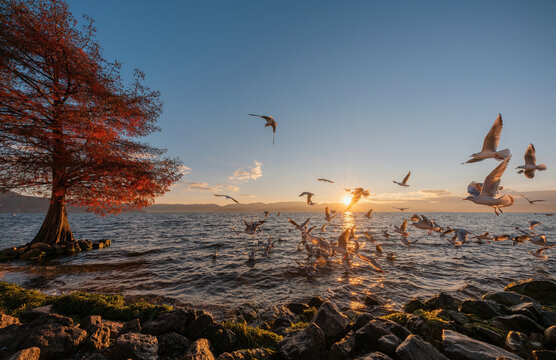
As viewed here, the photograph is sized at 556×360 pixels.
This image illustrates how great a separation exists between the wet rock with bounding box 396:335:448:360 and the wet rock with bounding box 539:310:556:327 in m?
4.99

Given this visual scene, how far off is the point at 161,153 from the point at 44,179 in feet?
23.6

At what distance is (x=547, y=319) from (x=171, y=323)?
32.5ft

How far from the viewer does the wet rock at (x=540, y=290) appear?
316 inches

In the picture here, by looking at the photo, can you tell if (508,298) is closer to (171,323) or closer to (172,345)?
(172,345)

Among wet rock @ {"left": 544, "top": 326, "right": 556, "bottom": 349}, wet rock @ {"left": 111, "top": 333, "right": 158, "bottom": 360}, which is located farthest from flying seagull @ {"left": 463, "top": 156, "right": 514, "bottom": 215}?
wet rock @ {"left": 111, "top": 333, "right": 158, "bottom": 360}

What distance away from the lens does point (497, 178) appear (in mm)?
5859

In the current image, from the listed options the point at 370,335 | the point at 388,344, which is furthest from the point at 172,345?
the point at 388,344

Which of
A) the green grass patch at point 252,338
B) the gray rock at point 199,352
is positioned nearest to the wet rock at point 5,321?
the gray rock at point 199,352

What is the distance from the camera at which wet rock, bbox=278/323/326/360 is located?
3904mm

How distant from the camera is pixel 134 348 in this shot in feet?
11.8

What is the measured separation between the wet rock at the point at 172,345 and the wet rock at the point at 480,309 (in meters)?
8.37

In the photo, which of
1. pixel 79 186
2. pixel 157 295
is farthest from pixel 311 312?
pixel 79 186

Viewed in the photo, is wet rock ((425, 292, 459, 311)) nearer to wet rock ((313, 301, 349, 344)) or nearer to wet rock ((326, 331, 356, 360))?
wet rock ((313, 301, 349, 344))

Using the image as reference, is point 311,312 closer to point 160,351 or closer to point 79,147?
point 160,351
